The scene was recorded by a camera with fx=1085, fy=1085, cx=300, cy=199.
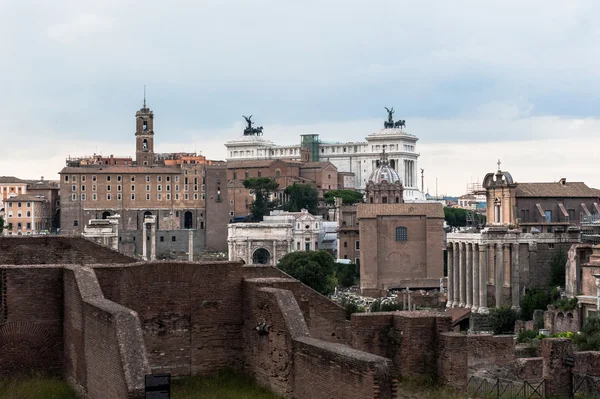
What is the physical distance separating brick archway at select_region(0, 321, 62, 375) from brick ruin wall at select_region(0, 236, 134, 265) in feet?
4.39

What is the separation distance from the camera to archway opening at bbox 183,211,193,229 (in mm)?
85000

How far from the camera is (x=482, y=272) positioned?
4666 centimetres

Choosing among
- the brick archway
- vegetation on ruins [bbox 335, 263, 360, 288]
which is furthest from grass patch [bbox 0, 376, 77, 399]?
vegetation on ruins [bbox 335, 263, 360, 288]

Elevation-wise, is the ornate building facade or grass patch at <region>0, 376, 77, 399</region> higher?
the ornate building facade

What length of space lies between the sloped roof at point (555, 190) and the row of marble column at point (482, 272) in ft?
16.2

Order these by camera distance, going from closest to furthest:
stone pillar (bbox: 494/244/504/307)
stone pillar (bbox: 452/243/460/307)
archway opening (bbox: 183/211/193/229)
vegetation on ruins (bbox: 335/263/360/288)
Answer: stone pillar (bbox: 494/244/504/307)
stone pillar (bbox: 452/243/460/307)
vegetation on ruins (bbox: 335/263/360/288)
archway opening (bbox: 183/211/193/229)

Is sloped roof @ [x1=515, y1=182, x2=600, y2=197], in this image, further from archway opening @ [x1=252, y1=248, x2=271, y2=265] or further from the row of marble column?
archway opening @ [x1=252, y1=248, x2=271, y2=265]

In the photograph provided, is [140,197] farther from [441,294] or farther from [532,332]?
[532,332]

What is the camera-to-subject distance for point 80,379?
11.3 meters

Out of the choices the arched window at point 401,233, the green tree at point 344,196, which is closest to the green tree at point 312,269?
the arched window at point 401,233

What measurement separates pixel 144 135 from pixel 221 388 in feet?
267

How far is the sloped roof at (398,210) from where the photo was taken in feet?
201

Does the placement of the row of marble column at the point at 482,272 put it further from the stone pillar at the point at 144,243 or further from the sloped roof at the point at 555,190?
the stone pillar at the point at 144,243

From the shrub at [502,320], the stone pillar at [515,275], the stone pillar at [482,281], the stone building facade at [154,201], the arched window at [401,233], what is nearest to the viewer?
the shrub at [502,320]
